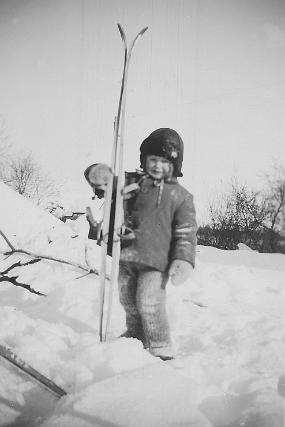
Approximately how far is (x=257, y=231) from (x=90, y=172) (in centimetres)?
2732

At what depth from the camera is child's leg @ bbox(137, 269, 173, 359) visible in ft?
6.77

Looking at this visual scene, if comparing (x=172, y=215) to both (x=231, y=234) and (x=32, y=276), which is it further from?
(x=231, y=234)

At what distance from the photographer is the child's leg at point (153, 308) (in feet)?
6.77

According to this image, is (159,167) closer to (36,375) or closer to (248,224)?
(36,375)

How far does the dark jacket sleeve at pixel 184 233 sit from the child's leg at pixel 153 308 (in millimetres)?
208

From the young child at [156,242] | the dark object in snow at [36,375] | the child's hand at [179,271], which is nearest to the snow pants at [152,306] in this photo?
the young child at [156,242]

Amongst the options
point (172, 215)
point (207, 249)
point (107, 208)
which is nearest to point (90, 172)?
point (107, 208)

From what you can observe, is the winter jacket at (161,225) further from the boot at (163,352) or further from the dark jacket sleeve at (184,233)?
the boot at (163,352)

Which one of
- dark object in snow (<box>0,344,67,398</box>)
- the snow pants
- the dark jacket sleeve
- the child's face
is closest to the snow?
dark object in snow (<box>0,344,67,398</box>)

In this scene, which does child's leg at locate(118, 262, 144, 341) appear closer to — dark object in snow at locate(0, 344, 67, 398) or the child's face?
the child's face

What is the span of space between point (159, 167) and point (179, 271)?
80cm

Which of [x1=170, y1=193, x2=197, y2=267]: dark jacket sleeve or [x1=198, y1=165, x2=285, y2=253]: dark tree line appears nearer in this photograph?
[x1=170, y1=193, x2=197, y2=267]: dark jacket sleeve

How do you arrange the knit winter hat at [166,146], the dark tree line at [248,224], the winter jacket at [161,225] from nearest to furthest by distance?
the winter jacket at [161,225] < the knit winter hat at [166,146] < the dark tree line at [248,224]

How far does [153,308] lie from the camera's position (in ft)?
6.81
